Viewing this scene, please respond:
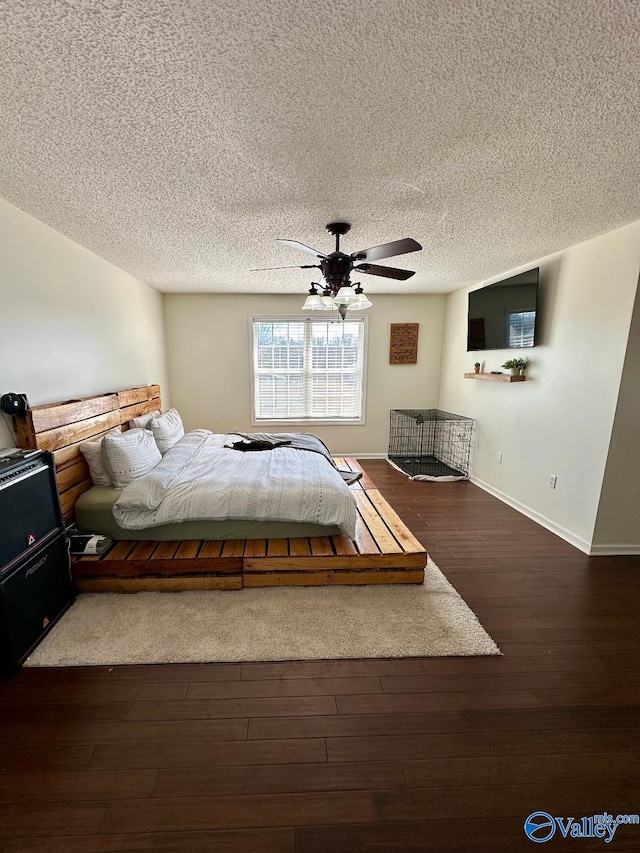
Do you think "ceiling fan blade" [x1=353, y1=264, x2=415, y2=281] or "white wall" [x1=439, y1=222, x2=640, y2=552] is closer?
"ceiling fan blade" [x1=353, y1=264, x2=415, y2=281]

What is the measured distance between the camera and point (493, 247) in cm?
310

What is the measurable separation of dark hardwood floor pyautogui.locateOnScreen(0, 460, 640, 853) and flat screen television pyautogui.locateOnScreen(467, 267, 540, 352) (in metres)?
2.67

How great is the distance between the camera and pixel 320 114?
4.63 ft

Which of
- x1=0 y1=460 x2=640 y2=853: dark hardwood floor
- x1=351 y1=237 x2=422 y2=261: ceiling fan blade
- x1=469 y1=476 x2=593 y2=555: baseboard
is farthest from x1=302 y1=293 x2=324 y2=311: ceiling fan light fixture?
x1=469 y1=476 x2=593 y2=555: baseboard

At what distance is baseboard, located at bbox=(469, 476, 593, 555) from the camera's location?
2.97 metres

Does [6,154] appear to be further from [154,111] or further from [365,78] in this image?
[365,78]

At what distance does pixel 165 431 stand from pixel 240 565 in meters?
1.92

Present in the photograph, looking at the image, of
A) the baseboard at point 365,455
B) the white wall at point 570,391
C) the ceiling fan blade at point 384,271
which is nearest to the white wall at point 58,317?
the ceiling fan blade at point 384,271

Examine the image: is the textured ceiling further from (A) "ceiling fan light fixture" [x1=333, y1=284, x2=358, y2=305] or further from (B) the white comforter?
(B) the white comforter

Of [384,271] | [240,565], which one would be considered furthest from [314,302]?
[240,565]

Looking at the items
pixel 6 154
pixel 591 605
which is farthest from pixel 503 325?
pixel 6 154

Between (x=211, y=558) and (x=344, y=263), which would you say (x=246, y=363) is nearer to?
(x=344, y=263)

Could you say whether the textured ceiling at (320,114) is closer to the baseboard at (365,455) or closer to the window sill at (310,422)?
the window sill at (310,422)

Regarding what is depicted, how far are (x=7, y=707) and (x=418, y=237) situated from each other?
383 centimetres
